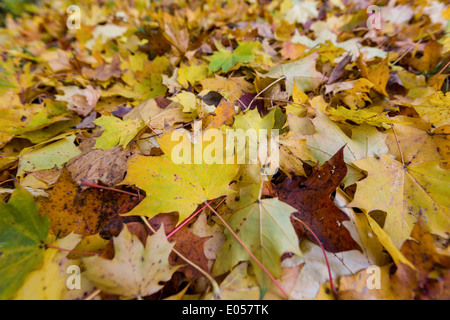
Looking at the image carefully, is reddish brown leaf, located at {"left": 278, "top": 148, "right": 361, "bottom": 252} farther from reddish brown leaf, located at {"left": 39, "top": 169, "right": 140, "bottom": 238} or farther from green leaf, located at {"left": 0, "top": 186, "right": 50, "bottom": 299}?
green leaf, located at {"left": 0, "top": 186, "right": 50, "bottom": 299}

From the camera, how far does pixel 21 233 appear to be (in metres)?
0.63

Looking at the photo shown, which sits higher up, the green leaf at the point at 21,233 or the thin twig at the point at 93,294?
the green leaf at the point at 21,233

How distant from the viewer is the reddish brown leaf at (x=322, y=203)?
2.02 feet

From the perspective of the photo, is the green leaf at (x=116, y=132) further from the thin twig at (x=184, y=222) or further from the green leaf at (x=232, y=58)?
the green leaf at (x=232, y=58)

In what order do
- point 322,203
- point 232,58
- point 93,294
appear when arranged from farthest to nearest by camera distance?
point 232,58 < point 322,203 < point 93,294

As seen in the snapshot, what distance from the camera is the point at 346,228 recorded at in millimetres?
623

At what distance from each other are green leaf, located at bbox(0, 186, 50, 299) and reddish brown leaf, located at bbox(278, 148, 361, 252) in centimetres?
72

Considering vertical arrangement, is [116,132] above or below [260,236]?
above

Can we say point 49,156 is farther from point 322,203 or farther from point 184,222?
point 322,203

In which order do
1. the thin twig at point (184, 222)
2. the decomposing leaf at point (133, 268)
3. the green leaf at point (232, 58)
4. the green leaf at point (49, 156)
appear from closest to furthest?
the decomposing leaf at point (133, 268)
the thin twig at point (184, 222)
the green leaf at point (49, 156)
the green leaf at point (232, 58)

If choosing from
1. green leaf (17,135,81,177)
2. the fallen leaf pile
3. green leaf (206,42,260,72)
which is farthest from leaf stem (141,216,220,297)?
green leaf (206,42,260,72)

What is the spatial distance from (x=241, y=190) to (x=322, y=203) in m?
0.25

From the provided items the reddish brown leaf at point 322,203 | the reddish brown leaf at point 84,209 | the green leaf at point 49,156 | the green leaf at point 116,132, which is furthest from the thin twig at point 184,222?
the green leaf at point 49,156

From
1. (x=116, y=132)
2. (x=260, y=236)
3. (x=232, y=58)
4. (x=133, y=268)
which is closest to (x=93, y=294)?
(x=133, y=268)
